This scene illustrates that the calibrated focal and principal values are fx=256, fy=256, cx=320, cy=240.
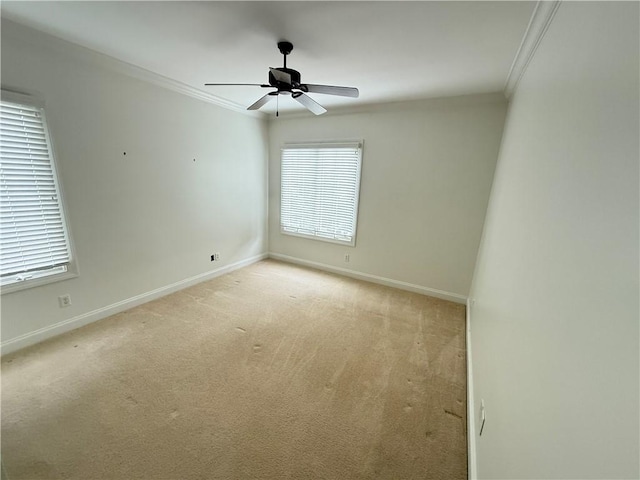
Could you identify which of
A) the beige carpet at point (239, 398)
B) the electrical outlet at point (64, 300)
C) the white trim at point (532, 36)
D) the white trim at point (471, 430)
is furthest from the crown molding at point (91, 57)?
the white trim at point (471, 430)

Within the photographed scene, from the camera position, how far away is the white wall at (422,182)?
3008mm

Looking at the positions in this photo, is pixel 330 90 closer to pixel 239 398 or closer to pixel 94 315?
pixel 239 398

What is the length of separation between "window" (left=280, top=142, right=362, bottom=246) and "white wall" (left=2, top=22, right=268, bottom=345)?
825 mm

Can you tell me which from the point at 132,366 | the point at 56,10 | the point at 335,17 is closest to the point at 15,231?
the point at 132,366

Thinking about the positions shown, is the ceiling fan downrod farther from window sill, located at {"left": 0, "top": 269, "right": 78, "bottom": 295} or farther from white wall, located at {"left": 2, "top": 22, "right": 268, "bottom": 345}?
window sill, located at {"left": 0, "top": 269, "right": 78, "bottom": 295}

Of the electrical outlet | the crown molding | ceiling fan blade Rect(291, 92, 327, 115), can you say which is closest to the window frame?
the electrical outlet

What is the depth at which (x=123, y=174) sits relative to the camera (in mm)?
2648

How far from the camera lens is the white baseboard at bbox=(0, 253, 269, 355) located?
2156mm

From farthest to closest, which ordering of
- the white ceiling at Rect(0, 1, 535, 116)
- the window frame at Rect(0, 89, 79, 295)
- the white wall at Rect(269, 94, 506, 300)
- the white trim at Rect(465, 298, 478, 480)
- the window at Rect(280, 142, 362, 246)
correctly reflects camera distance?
1. the window at Rect(280, 142, 362, 246)
2. the white wall at Rect(269, 94, 506, 300)
3. the window frame at Rect(0, 89, 79, 295)
4. the white ceiling at Rect(0, 1, 535, 116)
5. the white trim at Rect(465, 298, 478, 480)

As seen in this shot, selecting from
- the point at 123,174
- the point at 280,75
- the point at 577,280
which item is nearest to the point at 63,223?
the point at 123,174

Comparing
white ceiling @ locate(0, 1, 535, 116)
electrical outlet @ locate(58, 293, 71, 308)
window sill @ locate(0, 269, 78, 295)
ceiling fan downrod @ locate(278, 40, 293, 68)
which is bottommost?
electrical outlet @ locate(58, 293, 71, 308)

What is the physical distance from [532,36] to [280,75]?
1.68 metres

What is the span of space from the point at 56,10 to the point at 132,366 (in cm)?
260

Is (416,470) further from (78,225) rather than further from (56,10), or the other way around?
(56,10)
